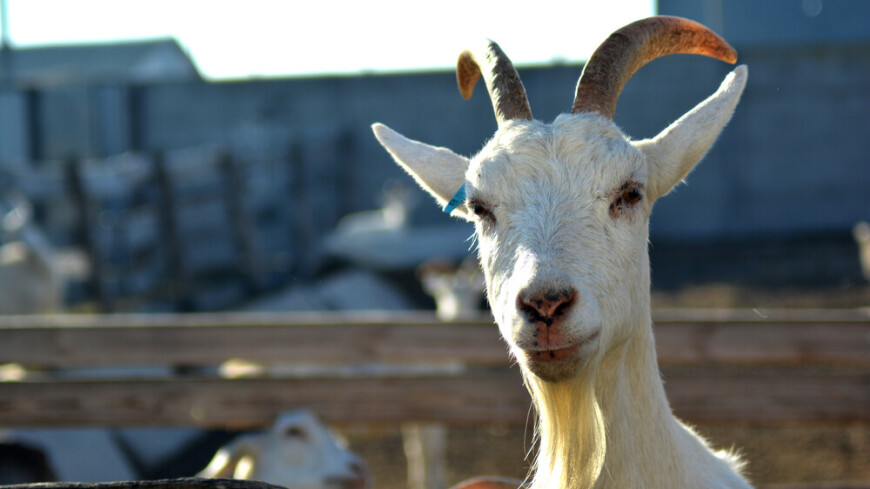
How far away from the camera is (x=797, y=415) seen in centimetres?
402

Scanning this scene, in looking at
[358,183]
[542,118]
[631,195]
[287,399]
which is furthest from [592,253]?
[358,183]

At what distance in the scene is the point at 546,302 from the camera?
200 cm

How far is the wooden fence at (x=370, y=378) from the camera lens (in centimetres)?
407

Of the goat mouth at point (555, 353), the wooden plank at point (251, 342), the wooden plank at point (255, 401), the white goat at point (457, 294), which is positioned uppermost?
the goat mouth at point (555, 353)

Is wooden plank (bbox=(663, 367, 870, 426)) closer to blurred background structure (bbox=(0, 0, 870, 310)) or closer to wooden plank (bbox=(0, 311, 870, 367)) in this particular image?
wooden plank (bbox=(0, 311, 870, 367))

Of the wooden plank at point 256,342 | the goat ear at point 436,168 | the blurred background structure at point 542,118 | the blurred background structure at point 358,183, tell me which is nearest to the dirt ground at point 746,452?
the blurred background structure at point 358,183

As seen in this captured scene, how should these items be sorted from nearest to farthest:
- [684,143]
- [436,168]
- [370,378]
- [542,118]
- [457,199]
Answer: [684,143] < [457,199] < [436,168] < [370,378] < [542,118]

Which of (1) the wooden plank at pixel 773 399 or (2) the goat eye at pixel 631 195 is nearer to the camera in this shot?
(2) the goat eye at pixel 631 195

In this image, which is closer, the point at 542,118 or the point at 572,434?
the point at 572,434

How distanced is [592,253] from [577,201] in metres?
0.17

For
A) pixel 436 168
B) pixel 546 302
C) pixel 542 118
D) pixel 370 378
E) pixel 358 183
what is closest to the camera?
pixel 546 302

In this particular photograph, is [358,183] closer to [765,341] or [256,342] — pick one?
[256,342]

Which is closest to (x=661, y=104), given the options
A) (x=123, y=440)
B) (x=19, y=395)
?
(x=123, y=440)

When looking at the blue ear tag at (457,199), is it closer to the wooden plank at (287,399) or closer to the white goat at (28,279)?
the wooden plank at (287,399)
